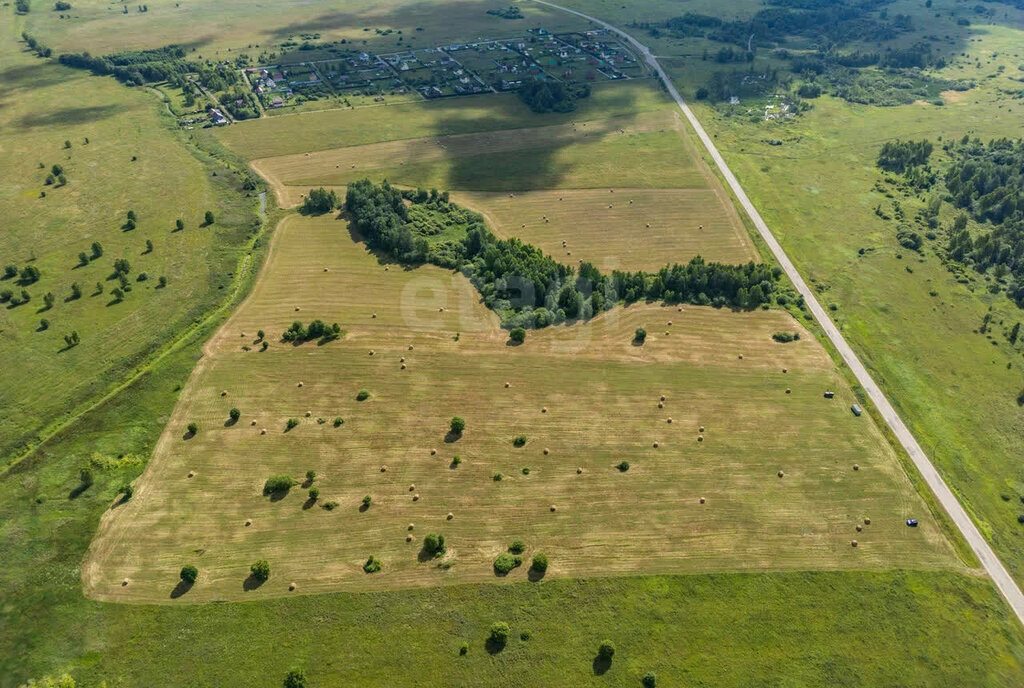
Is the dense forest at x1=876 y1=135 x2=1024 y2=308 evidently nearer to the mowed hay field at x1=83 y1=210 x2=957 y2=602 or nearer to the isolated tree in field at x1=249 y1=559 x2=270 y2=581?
the mowed hay field at x1=83 y1=210 x2=957 y2=602

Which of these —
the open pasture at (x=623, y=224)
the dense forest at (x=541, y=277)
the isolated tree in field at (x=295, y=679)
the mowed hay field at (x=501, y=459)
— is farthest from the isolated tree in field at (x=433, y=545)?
the open pasture at (x=623, y=224)

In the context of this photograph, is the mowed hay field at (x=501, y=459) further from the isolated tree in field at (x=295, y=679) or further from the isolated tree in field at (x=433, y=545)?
the isolated tree in field at (x=295, y=679)

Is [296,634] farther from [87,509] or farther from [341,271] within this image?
[341,271]

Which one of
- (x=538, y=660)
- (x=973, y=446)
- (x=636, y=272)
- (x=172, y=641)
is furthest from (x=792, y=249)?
(x=172, y=641)

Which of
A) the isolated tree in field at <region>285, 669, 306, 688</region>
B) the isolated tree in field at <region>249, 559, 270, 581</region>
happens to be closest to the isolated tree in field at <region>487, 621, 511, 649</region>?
the isolated tree in field at <region>285, 669, 306, 688</region>

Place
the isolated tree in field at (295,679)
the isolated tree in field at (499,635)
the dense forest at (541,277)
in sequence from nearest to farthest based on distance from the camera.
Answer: the isolated tree in field at (295,679), the isolated tree in field at (499,635), the dense forest at (541,277)

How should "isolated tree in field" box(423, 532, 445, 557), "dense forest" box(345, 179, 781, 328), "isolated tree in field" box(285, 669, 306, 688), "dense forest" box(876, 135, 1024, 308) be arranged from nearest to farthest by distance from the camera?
1. "isolated tree in field" box(285, 669, 306, 688)
2. "isolated tree in field" box(423, 532, 445, 557)
3. "dense forest" box(345, 179, 781, 328)
4. "dense forest" box(876, 135, 1024, 308)

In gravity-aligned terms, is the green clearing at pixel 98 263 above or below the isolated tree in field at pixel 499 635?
above
